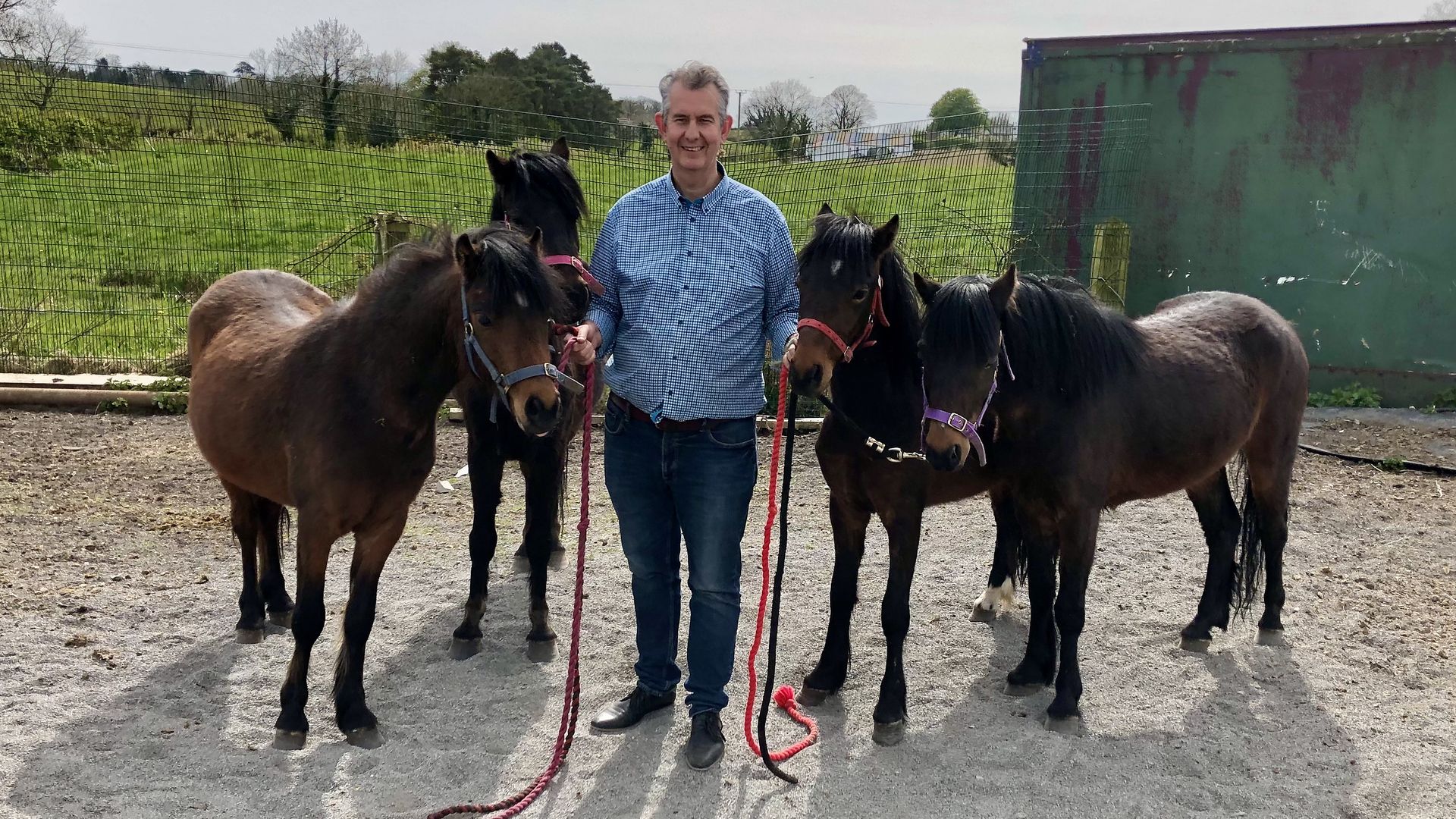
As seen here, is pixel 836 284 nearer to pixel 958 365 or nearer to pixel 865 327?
pixel 865 327

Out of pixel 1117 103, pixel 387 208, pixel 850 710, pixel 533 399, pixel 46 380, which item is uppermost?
pixel 1117 103

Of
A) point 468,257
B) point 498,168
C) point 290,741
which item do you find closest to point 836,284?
point 468,257

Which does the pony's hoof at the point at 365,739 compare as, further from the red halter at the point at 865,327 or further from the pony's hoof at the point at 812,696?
the red halter at the point at 865,327

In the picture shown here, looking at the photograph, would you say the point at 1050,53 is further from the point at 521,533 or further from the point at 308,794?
the point at 308,794

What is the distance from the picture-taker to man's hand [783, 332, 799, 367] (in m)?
3.05

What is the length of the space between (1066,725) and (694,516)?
5.19 ft

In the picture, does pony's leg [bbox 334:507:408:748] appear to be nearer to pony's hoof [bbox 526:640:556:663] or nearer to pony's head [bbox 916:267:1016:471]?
pony's hoof [bbox 526:640:556:663]

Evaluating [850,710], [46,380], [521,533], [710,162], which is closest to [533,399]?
[710,162]

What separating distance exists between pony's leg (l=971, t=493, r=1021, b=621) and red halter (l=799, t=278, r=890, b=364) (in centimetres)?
146

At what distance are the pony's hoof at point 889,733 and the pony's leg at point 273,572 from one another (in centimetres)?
250

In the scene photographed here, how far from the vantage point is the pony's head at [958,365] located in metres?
3.20

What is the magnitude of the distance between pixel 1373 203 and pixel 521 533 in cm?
754

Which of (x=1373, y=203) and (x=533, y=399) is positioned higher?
(x=1373, y=203)

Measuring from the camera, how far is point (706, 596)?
3340 millimetres
